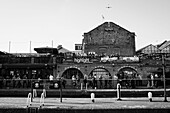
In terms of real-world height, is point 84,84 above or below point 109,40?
below

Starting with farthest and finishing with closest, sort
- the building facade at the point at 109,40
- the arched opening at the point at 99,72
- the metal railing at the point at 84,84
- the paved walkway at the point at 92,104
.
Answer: the building facade at the point at 109,40, the arched opening at the point at 99,72, the metal railing at the point at 84,84, the paved walkway at the point at 92,104

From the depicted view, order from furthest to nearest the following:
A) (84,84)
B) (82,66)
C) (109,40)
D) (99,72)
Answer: (109,40) → (99,72) → (82,66) → (84,84)

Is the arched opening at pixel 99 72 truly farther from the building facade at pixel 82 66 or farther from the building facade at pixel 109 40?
the building facade at pixel 109 40

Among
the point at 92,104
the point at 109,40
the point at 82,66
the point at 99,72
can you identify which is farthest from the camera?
the point at 109,40

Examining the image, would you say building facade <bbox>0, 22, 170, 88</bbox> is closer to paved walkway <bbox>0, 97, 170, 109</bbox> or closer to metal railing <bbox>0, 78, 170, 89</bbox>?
metal railing <bbox>0, 78, 170, 89</bbox>

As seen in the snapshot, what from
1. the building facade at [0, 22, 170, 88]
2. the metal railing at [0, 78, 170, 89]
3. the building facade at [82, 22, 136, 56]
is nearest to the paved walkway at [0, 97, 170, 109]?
the metal railing at [0, 78, 170, 89]

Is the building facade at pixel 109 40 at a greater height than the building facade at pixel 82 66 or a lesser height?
greater

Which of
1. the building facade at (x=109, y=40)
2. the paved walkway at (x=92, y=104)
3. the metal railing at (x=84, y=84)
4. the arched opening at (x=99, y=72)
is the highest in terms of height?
the building facade at (x=109, y=40)

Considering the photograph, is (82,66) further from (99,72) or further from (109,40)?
(109,40)

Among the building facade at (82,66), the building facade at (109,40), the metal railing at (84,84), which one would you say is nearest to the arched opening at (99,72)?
the building facade at (82,66)

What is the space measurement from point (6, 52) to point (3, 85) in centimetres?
1603

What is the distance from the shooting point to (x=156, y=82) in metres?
24.5

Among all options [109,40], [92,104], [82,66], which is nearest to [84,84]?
[82,66]

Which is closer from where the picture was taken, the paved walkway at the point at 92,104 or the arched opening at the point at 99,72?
the paved walkway at the point at 92,104
